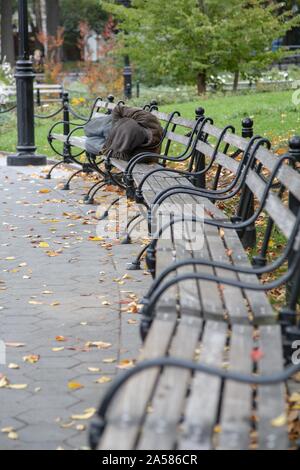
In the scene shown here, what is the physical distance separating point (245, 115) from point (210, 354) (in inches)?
462

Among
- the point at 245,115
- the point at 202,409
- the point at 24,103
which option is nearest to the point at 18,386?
the point at 202,409

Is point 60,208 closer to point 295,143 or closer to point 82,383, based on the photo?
point 295,143

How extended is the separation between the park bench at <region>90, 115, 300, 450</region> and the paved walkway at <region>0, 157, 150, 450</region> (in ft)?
1.95

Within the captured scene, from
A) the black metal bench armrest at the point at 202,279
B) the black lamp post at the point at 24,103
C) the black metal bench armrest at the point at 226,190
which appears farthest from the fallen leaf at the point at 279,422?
the black lamp post at the point at 24,103

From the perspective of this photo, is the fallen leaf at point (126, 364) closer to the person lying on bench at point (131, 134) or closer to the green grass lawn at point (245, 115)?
the person lying on bench at point (131, 134)

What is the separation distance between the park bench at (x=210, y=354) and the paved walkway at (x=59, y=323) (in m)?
0.59

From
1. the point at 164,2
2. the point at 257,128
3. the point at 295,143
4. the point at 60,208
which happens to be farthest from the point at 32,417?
the point at 164,2

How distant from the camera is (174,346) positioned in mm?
3639

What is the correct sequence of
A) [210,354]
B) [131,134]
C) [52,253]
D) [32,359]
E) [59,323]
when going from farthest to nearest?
[131,134]
[52,253]
[59,323]
[32,359]
[210,354]

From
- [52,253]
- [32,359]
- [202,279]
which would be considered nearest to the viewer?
[202,279]

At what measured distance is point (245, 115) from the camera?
15.0 metres

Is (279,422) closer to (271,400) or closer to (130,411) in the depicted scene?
(271,400)

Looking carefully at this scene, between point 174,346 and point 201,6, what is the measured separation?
21.3 meters

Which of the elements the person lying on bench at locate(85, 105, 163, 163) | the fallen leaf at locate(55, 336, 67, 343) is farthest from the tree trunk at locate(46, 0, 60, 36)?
the fallen leaf at locate(55, 336, 67, 343)
